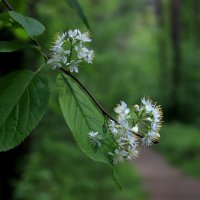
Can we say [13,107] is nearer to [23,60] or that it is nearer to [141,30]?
[23,60]

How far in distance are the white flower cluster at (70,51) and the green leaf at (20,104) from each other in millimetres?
54

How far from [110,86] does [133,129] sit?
1190 cm

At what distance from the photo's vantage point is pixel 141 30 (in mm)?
25062

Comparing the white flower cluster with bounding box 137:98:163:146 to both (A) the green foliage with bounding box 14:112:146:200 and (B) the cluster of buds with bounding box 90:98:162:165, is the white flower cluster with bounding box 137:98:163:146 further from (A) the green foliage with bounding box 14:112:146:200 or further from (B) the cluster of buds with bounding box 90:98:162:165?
(A) the green foliage with bounding box 14:112:146:200

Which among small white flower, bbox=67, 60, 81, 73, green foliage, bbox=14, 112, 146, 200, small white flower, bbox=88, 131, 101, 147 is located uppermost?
green foliage, bbox=14, 112, 146, 200

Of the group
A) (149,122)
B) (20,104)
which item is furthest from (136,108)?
(20,104)

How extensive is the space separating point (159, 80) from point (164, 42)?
159cm

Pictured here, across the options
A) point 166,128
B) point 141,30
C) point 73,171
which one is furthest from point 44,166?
point 141,30

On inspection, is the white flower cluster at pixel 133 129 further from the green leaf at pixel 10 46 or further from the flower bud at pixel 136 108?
the green leaf at pixel 10 46

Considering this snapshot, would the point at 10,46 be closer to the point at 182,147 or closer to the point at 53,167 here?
the point at 53,167

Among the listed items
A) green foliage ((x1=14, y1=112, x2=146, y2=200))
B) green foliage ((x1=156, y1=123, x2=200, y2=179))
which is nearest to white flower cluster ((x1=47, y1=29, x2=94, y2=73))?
green foliage ((x1=14, y1=112, x2=146, y2=200))

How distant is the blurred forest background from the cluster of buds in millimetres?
330

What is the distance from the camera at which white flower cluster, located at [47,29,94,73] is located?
0.98 meters

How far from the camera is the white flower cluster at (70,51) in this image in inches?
38.4
